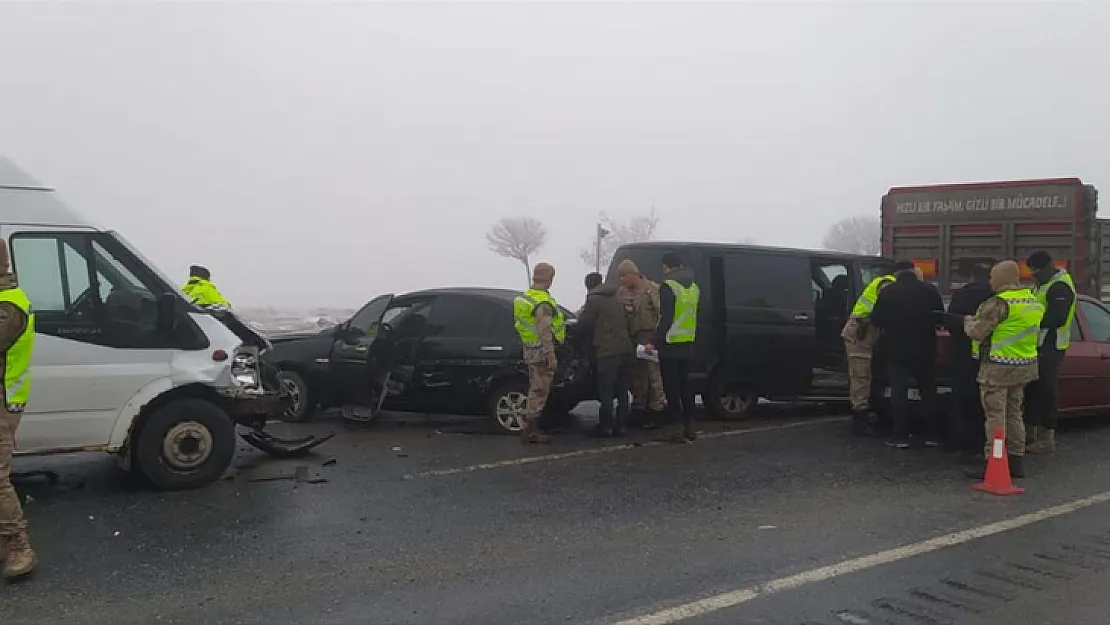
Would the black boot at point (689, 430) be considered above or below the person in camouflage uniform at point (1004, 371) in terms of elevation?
below

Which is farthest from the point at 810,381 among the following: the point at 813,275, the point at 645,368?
the point at 645,368

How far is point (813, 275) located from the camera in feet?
32.0

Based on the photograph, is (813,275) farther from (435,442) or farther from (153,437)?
(153,437)

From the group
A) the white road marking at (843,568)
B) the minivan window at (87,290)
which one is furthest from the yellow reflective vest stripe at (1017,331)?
the minivan window at (87,290)

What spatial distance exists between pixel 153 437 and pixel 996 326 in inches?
254

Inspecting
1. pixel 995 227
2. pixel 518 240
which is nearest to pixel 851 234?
pixel 518 240

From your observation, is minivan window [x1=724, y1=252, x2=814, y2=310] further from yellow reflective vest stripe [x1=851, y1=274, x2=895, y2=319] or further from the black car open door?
the black car open door

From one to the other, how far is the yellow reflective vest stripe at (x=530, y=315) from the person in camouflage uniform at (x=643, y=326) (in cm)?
78

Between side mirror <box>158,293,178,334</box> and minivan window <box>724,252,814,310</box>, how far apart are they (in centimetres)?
545

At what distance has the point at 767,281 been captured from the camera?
9562 mm

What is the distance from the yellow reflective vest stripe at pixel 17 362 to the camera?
15.2 ft

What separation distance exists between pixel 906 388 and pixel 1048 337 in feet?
4.14

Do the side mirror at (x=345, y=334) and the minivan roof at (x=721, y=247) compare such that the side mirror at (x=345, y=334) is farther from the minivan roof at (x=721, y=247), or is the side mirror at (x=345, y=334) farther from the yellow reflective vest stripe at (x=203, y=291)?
the minivan roof at (x=721, y=247)

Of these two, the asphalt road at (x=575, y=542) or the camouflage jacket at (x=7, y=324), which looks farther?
the camouflage jacket at (x=7, y=324)
